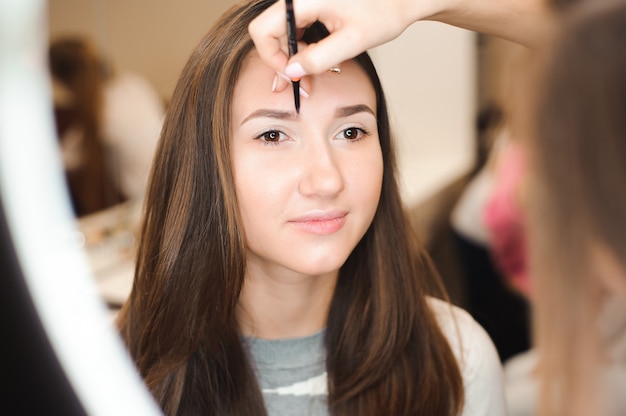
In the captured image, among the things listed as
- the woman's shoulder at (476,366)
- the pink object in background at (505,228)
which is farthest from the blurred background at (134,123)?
the woman's shoulder at (476,366)

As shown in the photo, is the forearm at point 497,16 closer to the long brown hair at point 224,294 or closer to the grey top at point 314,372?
the long brown hair at point 224,294

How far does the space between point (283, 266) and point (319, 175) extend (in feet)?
0.54

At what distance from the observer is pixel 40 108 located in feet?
5.05

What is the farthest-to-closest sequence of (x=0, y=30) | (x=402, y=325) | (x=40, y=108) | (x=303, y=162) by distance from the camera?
(x=40, y=108) < (x=0, y=30) < (x=402, y=325) < (x=303, y=162)

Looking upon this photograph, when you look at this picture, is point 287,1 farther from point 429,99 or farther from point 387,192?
point 429,99

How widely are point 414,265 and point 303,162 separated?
0.92ft

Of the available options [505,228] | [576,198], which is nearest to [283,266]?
[576,198]

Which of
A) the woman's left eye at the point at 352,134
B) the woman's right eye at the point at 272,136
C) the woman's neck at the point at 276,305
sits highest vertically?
the woman's right eye at the point at 272,136

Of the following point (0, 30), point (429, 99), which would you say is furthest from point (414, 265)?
point (429, 99)

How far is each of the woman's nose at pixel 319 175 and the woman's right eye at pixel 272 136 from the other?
0.13ft

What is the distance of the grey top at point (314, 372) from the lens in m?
0.96

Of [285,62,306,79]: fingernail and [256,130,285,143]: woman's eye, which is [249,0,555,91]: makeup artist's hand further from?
[256,130,285,143]: woman's eye

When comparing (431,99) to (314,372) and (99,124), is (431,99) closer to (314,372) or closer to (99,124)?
(99,124)

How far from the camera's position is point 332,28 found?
72cm
